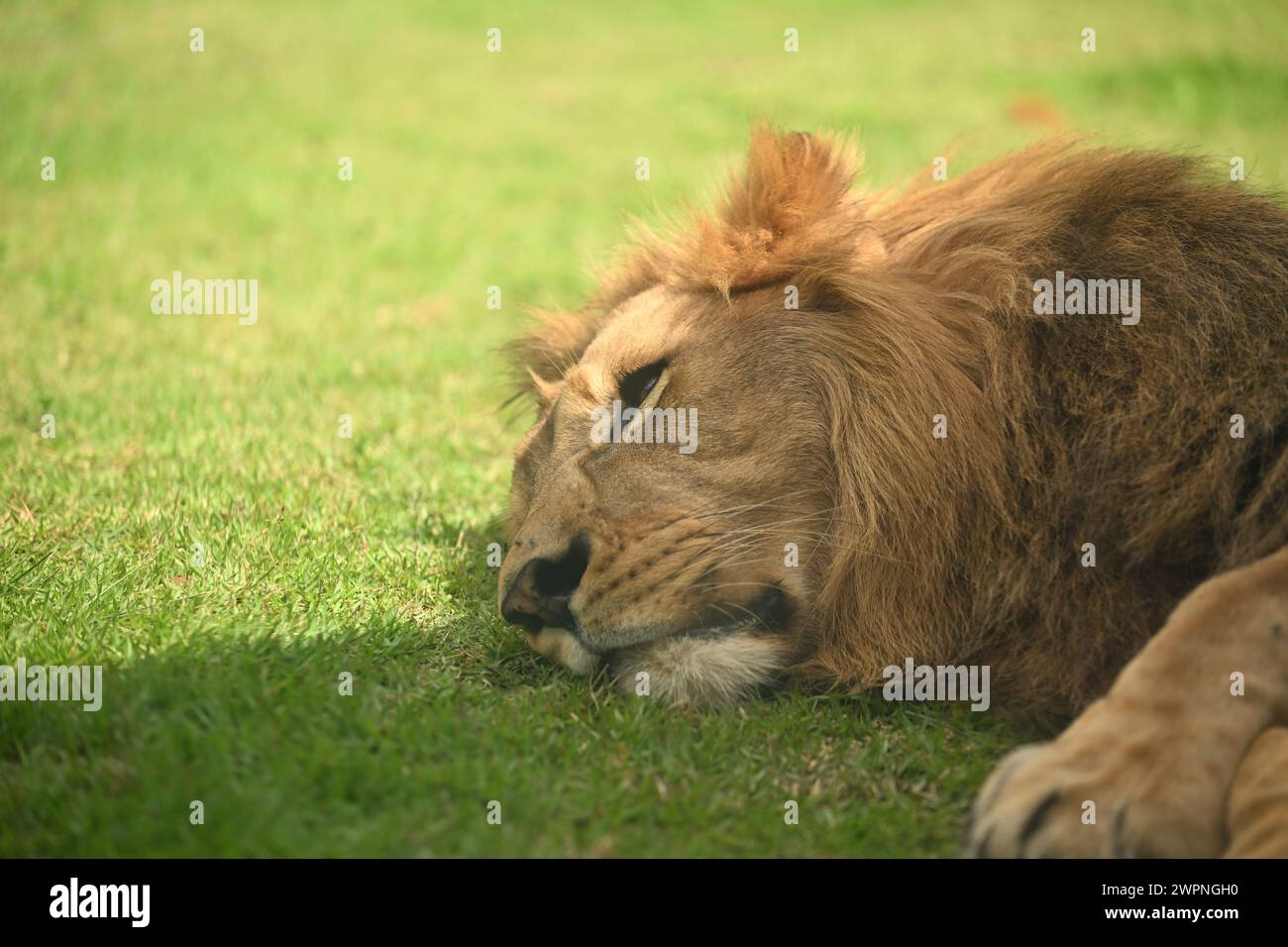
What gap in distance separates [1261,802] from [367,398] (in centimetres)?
402

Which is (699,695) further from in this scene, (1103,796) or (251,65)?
(251,65)

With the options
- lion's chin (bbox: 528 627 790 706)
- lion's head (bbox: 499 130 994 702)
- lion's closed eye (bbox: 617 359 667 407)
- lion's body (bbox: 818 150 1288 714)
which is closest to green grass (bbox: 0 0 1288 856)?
lion's chin (bbox: 528 627 790 706)

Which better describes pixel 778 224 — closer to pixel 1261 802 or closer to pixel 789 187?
pixel 789 187

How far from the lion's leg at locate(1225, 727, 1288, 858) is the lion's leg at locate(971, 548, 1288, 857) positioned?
0.02m

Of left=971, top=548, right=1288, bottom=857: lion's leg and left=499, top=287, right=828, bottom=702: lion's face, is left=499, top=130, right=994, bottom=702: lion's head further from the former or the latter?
left=971, top=548, right=1288, bottom=857: lion's leg

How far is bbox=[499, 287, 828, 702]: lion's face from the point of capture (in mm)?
2652

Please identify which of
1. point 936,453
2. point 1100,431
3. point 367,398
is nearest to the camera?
point 1100,431

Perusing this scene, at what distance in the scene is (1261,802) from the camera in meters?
1.97

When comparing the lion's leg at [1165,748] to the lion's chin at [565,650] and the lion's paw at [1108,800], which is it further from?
the lion's chin at [565,650]

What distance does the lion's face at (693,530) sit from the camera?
2652mm

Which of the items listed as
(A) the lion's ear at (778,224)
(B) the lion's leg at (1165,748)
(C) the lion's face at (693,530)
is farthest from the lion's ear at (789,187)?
(B) the lion's leg at (1165,748)

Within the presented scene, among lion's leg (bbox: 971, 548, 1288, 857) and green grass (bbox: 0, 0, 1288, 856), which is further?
green grass (bbox: 0, 0, 1288, 856)

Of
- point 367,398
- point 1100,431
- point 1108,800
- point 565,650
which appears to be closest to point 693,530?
point 565,650

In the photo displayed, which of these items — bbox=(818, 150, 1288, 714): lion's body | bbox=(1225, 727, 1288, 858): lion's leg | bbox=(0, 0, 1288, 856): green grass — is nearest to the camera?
bbox=(1225, 727, 1288, 858): lion's leg
